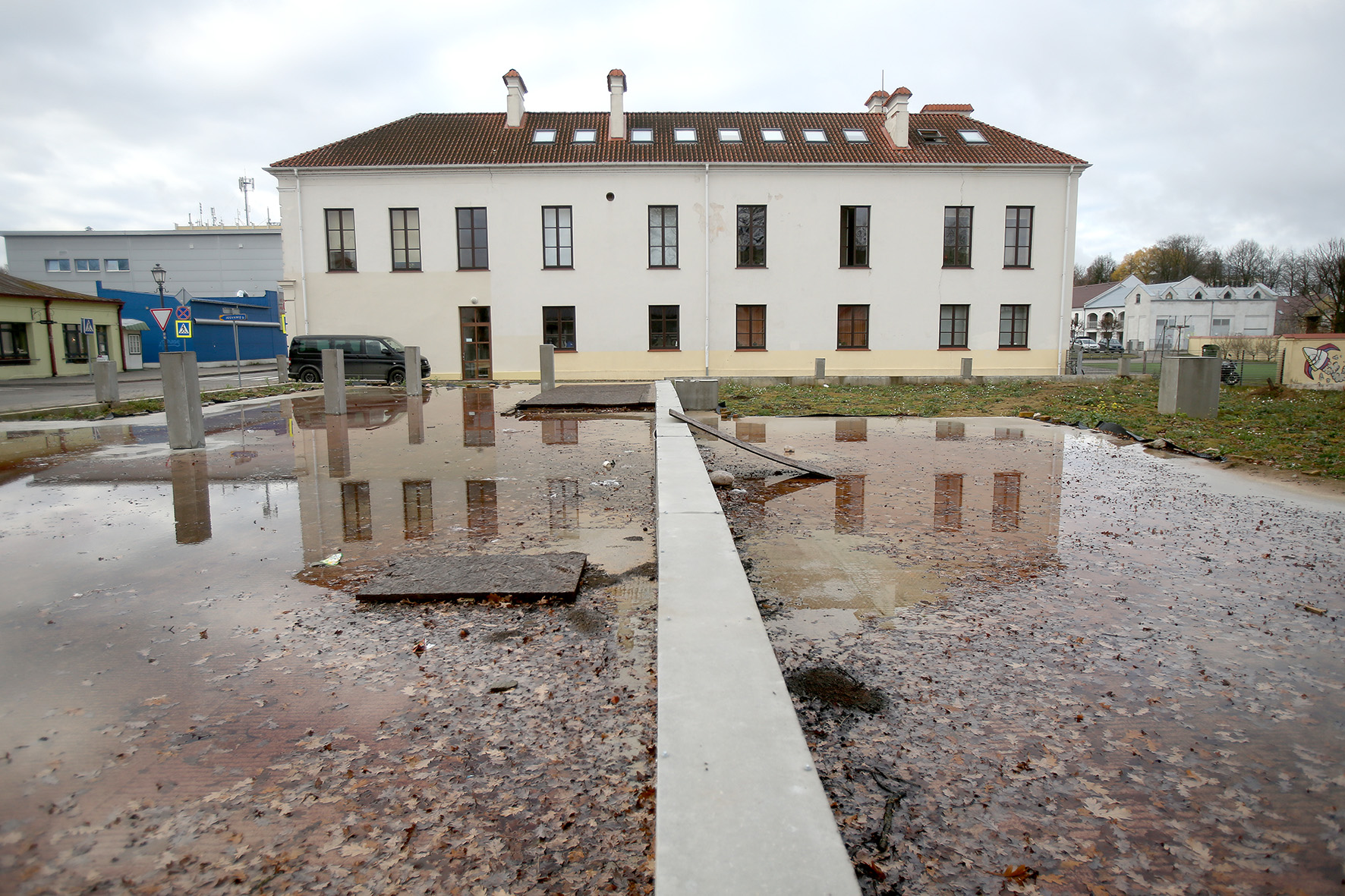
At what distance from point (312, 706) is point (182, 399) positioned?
8.09 m

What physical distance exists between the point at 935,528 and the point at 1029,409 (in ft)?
33.9

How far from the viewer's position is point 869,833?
2.21 m

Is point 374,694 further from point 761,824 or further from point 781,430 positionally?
point 781,430

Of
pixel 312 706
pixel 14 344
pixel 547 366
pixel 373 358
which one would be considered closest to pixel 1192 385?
pixel 547 366

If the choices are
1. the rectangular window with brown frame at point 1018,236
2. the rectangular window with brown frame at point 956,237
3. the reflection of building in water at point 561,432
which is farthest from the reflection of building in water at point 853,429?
the rectangular window with brown frame at point 1018,236

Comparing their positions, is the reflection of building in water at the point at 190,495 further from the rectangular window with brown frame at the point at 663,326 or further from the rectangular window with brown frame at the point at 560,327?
the rectangular window with brown frame at the point at 663,326

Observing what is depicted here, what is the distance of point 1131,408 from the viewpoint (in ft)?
48.4

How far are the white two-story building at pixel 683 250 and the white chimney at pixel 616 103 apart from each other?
77 mm

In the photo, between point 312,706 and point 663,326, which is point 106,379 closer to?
point 663,326

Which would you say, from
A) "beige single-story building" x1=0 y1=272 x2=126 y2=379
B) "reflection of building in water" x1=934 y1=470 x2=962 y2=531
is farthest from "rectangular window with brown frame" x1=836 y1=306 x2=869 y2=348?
"beige single-story building" x1=0 y1=272 x2=126 y2=379

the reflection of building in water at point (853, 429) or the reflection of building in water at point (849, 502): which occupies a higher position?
the reflection of building in water at point (853, 429)

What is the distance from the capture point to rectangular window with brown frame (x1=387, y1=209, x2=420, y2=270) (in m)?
28.0

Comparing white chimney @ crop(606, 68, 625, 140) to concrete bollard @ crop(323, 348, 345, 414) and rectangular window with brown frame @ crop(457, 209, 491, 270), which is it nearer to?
rectangular window with brown frame @ crop(457, 209, 491, 270)

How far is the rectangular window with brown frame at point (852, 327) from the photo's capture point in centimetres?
2903
